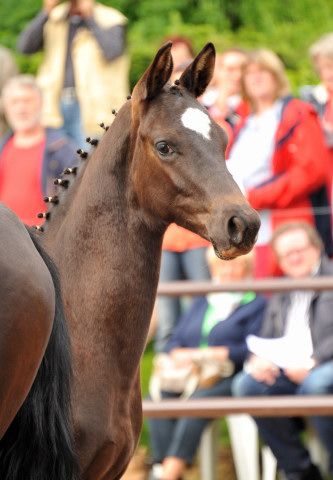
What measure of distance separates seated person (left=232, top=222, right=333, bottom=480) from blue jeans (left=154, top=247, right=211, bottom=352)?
59 cm

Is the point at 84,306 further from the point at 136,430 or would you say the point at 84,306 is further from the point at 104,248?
the point at 136,430

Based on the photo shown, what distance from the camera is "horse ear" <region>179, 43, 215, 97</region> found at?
11.5 feet

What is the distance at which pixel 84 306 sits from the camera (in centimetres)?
337

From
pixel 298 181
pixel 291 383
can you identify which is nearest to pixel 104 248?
pixel 291 383

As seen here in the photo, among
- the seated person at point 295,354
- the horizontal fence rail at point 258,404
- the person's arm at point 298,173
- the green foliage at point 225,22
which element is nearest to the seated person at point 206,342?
the seated person at point 295,354

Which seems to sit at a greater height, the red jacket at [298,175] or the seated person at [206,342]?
the red jacket at [298,175]

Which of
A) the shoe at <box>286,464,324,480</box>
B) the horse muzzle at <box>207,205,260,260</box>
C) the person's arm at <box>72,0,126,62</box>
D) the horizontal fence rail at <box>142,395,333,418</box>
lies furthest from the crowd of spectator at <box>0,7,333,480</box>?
the horse muzzle at <box>207,205,260,260</box>

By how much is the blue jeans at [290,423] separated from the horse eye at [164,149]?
78.9 inches

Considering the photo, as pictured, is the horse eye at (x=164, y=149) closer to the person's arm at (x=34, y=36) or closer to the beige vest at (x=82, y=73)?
the beige vest at (x=82, y=73)

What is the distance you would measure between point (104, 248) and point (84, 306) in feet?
0.75

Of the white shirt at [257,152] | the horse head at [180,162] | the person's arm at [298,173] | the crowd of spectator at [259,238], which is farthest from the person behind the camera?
the white shirt at [257,152]

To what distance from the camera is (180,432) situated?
5.18 m

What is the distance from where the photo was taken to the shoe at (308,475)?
4.95 meters

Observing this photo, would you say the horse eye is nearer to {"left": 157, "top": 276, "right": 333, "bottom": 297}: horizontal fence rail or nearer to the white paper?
{"left": 157, "top": 276, "right": 333, "bottom": 297}: horizontal fence rail
